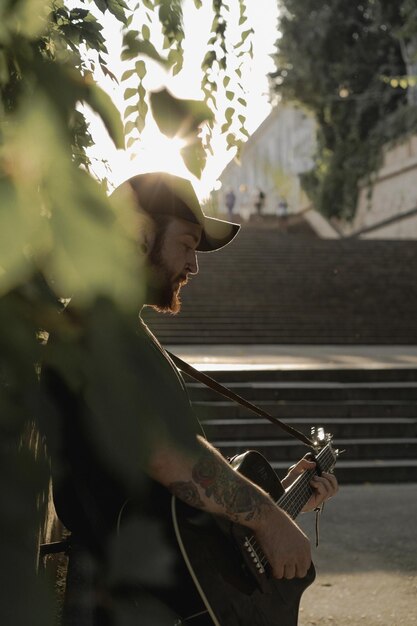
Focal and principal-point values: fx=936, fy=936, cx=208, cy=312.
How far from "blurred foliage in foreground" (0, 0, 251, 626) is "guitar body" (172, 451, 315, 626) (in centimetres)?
75

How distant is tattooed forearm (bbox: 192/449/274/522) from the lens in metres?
1.63

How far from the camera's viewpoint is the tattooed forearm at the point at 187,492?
5.28 ft

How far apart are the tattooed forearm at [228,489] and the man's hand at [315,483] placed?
2.03ft

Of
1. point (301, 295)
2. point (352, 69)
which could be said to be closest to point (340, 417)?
point (301, 295)

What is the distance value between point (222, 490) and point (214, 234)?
53cm

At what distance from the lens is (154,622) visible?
4.67ft

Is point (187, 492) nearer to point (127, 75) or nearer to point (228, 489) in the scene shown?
point (228, 489)

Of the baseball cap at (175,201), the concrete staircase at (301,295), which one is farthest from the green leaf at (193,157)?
the concrete staircase at (301,295)

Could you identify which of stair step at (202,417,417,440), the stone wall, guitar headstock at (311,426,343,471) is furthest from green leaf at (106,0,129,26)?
the stone wall

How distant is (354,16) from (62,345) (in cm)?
3329

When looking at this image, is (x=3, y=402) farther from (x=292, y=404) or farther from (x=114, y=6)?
(x=292, y=404)

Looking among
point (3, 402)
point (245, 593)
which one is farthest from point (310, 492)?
point (3, 402)

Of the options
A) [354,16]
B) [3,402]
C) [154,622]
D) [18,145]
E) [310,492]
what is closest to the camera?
[18,145]

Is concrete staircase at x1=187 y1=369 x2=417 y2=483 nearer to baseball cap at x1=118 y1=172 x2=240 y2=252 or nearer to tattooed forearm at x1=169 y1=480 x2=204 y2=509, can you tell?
baseball cap at x1=118 y1=172 x2=240 y2=252
